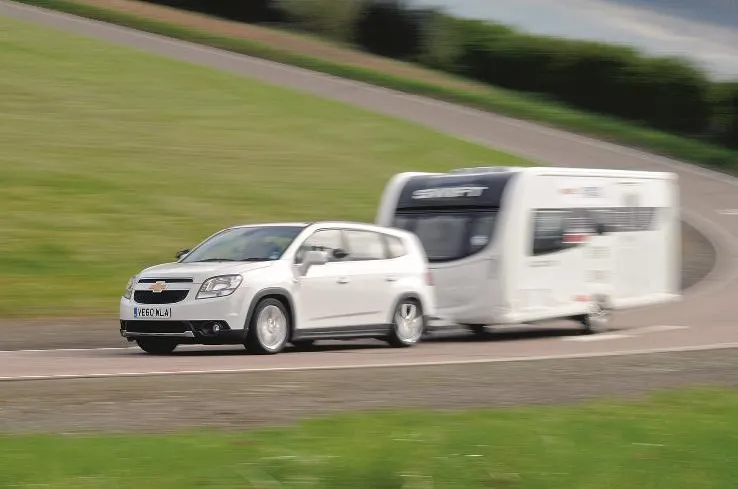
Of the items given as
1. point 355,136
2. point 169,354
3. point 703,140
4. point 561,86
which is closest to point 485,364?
point 169,354

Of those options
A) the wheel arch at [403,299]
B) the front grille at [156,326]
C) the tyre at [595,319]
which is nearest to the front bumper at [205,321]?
the front grille at [156,326]

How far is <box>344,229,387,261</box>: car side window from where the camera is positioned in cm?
1730

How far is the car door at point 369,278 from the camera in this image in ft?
56.1

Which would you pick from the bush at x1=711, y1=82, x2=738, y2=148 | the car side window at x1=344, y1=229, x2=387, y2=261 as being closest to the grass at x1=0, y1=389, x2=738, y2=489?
the car side window at x1=344, y1=229, x2=387, y2=261

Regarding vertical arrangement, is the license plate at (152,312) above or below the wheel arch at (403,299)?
above

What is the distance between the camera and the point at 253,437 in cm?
819

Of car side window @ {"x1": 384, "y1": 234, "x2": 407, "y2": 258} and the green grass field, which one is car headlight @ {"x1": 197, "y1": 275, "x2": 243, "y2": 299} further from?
the green grass field

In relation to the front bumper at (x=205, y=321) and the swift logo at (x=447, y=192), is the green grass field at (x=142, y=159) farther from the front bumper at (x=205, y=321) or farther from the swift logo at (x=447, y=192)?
the front bumper at (x=205, y=321)

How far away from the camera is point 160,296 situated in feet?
50.8

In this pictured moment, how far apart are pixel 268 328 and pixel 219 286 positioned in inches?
32.4

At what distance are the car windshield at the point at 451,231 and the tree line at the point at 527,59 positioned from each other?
112ft

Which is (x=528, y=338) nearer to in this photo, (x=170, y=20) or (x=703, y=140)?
(x=703, y=140)

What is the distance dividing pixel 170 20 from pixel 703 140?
849 inches

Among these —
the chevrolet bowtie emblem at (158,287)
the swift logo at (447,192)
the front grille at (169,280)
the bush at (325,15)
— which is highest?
the bush at (325,15)
